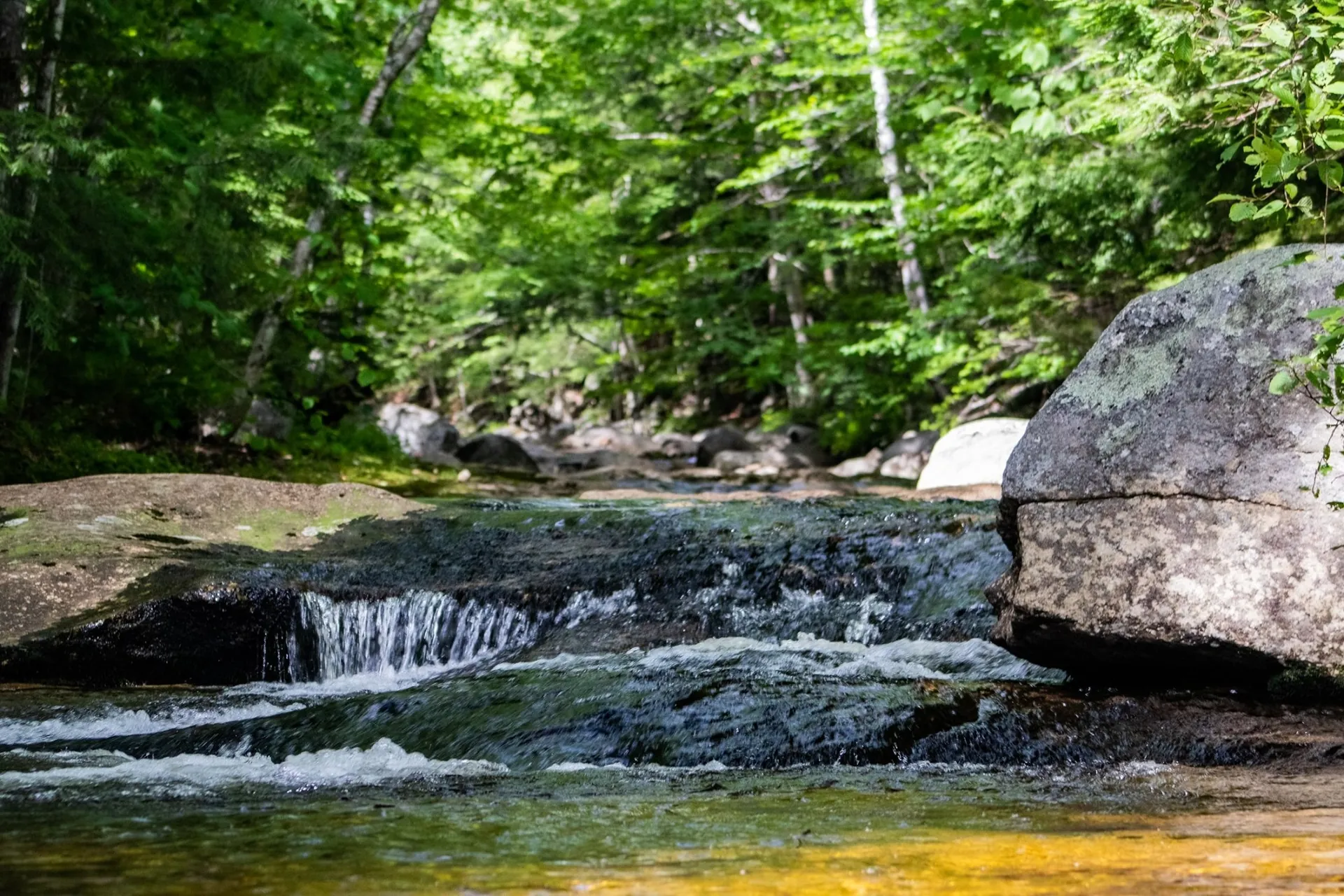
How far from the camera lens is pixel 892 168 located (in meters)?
17.0

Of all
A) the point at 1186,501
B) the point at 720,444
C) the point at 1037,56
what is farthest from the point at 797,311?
the point at 1186,501

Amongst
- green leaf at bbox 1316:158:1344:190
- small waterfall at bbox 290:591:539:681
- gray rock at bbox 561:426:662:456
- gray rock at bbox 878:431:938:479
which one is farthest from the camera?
gray rock at bbox 561:426:662:456

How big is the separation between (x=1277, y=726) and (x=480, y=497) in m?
8.65

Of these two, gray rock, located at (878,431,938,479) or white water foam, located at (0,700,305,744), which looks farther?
gray rock, located at (878,431,938,479)

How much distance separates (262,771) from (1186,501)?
13.2ft

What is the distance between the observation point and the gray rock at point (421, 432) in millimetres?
20459

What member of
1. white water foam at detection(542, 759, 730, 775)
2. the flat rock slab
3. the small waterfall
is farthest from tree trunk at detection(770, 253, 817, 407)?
white water foam at detection(542, 759, 730, 775)

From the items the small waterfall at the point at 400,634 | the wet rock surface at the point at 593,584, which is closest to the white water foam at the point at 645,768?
the wet rock surface at the point at 593,584

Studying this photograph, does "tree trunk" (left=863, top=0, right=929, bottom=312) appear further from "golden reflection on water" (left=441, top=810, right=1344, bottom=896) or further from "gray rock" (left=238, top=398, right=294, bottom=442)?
"golden reflection on water" (left=441, top=810, right=1344, bottom=896)

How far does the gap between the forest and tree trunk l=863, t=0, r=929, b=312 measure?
0.20 ft

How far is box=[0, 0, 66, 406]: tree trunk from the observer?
350 inches

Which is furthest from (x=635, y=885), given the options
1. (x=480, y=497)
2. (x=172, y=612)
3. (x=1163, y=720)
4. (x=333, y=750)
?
(x=480, y=497)

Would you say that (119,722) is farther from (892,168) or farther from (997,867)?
(892,168)

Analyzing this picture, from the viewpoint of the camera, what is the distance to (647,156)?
A: 2072 centimetres
